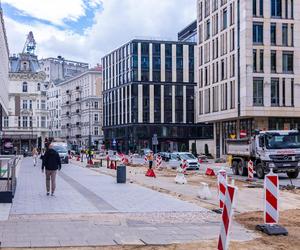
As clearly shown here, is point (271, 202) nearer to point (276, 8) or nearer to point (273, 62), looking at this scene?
point (273, 62)

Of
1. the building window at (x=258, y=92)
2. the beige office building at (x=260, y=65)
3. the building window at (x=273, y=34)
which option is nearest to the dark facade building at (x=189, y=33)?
the beige office building at (x=260, y=65)

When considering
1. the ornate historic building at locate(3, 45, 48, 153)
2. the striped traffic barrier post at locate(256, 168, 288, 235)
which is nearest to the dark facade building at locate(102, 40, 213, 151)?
the ornate historic building at locate(3, 45, 48, 153)

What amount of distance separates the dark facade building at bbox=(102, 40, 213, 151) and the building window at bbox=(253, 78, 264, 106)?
39.7m

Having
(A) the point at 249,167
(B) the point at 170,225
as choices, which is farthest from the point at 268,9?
(B) the point at 170,225

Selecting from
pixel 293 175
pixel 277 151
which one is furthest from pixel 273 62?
pixel 277 151

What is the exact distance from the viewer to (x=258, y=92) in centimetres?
6481

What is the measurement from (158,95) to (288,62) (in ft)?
140

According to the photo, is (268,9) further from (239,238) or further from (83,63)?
(83,63)

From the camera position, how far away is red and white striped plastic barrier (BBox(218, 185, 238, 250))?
802cm

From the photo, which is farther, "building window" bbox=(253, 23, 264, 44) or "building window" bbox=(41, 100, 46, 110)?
"building window" bbox=(41, 100, 46, 110)

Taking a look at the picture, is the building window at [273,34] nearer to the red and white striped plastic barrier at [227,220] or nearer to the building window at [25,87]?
the building window at [25,87]

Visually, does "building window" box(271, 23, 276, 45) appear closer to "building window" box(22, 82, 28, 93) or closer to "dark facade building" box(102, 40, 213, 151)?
"dark facade building" box(102, 40, 213, 151)

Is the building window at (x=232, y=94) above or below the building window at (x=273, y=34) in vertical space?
below

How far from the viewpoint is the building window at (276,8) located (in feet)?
217
